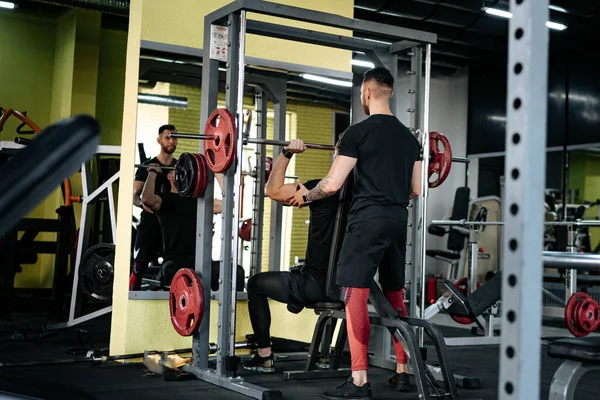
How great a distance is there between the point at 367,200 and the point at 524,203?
2222 mm

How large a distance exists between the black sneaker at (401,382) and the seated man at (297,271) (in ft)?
1.74

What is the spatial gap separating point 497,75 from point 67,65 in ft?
18.9

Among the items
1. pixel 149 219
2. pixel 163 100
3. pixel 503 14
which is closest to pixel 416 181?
pixel 149 219

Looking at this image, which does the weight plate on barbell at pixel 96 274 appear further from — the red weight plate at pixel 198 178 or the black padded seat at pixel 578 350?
the black padded seat at pixel 578 350

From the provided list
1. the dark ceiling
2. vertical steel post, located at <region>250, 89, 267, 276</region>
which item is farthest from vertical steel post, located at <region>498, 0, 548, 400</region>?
the dark ceiling

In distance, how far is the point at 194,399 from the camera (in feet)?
10.4

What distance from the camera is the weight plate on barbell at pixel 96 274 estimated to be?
485 centimetres

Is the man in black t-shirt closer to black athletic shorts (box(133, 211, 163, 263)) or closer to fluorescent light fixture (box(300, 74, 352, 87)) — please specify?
black athletic shorts (box(133, 211, 163, 263))

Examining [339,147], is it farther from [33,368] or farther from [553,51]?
[553,51]

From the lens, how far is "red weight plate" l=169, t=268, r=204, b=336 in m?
3.42

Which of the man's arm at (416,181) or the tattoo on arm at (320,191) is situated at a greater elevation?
the man's arm at (416,181)

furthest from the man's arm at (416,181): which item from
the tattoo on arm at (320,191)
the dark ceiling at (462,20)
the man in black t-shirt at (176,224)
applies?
the dark ceiling at (462,20)

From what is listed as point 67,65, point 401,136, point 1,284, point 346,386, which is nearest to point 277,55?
point 401,136

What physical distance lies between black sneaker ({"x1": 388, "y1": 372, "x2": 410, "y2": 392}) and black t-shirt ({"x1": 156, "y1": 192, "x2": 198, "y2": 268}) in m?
1.52
